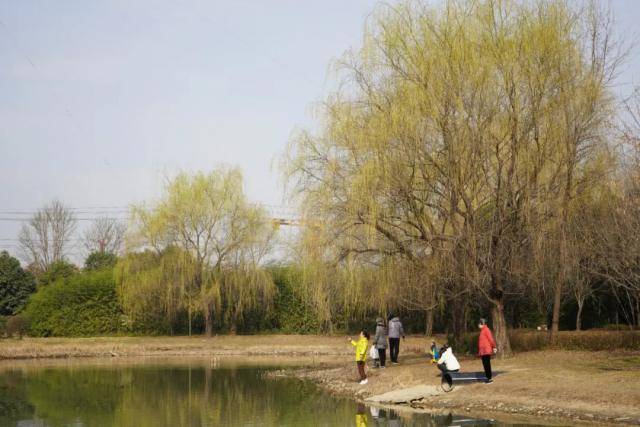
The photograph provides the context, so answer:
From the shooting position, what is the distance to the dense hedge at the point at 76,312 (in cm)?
4689

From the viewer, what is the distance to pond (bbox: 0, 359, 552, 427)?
17312 mm

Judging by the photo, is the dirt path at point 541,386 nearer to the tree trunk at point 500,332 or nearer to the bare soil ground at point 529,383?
the bare soil ground at point 529,383

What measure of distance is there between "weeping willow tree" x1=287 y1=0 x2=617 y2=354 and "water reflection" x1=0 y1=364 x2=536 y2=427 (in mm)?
5025

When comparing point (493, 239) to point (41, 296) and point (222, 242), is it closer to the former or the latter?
point (222, 242)

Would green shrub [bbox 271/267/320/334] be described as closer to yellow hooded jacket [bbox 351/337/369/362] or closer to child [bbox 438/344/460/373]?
yellow hooded jacket [bbox 351/337/369/362]

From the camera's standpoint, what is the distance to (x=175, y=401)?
21.3 m

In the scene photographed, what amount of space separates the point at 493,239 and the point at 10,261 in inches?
1562

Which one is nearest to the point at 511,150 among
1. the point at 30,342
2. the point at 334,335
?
the point at 334,335

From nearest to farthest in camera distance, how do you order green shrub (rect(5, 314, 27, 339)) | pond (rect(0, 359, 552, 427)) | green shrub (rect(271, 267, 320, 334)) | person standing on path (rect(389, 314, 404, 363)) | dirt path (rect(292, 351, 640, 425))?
dirt path (rect(292, 351, 640, 425)) → pond (rect(0, 359, 552, 427)) → person standing on path (rect(389, 314, 404, 363)) → green shrub (rect(5, 314, 27, 339)) → green shrub (rect(271, 267, 320, 334))

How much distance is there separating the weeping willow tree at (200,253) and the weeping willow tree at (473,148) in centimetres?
2015

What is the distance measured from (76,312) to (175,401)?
2777 centimetres

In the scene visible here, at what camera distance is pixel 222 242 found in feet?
145

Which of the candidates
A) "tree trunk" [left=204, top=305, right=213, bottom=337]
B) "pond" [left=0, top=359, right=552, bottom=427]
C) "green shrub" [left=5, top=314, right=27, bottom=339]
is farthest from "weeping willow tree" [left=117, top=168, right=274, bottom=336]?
"pond" [left=0, top=359, right=552, bottom=427]

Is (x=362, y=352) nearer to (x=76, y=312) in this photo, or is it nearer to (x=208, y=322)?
(x=208, y=322)
